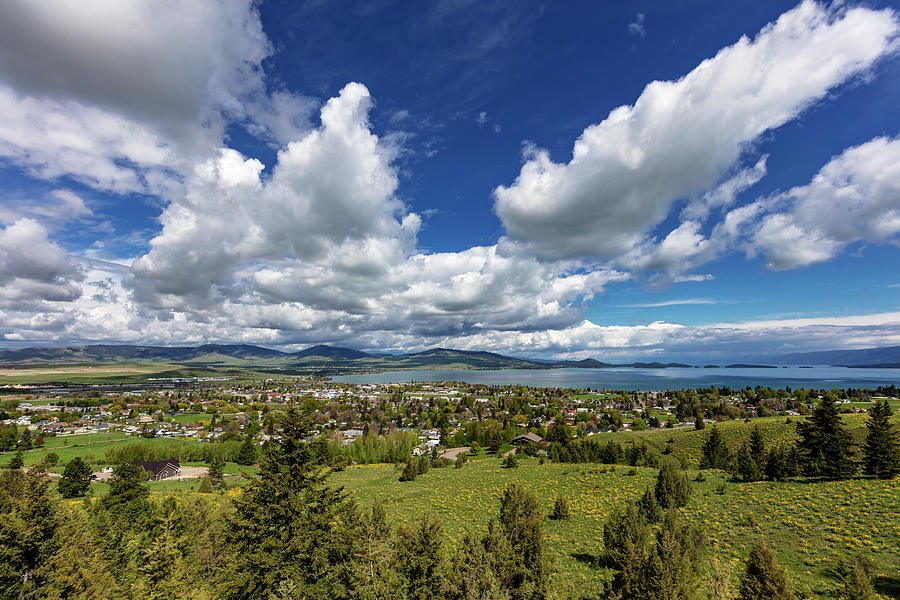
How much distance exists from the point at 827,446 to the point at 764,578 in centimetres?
2986

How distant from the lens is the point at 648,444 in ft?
225

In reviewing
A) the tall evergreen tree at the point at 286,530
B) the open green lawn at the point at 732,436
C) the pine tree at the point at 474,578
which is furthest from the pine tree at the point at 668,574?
the open green lawn at the point at 732,436

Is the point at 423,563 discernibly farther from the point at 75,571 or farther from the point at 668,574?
the point at 75,571

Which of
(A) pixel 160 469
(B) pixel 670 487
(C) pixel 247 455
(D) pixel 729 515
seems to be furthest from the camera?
(C) pixel 247 455

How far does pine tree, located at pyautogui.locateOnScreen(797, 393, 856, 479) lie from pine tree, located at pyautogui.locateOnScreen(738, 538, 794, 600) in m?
28.4

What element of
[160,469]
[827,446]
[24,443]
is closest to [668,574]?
[827,446]

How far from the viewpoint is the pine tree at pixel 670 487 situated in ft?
89.7

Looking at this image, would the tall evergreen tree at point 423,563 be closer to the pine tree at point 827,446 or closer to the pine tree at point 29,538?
the pine tree at point 29,538

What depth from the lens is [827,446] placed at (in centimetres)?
3142

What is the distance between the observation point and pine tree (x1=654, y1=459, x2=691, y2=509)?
27.4m

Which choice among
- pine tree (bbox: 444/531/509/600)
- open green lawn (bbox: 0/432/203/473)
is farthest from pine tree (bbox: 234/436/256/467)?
pine tree (bbox: 444/531/509/600)

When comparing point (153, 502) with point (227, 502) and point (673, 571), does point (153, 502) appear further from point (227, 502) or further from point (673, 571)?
point (673, 571)

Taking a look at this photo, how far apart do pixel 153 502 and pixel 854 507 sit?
63.0 meters

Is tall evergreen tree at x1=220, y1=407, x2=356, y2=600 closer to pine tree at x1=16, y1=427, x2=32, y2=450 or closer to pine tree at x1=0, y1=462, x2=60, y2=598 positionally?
pine tree at x1=0, y1=462, x2=60, y2=598
